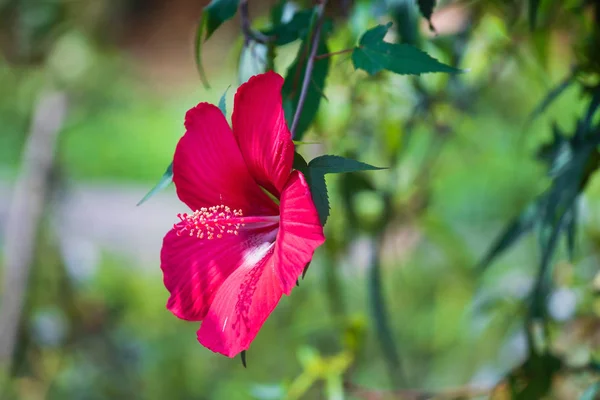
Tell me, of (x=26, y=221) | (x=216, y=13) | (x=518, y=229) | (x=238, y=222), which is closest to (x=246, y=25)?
(x=216, y=13)

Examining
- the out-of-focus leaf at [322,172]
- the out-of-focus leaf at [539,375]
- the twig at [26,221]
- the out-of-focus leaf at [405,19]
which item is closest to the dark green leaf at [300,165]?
the out-of-focus leaf at [322,172]

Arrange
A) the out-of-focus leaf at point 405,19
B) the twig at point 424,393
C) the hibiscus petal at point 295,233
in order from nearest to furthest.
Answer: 1. the hibiscus petal at point 295,233
2. the out-of-focus leaf at point 405,19
3. the twig at point 424,393

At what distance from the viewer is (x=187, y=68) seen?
6.78 metres

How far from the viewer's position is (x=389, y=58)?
15.0 inches

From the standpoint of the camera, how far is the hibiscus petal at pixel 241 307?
324 mm

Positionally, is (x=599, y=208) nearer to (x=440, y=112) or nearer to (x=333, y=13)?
(x=440, y=112)

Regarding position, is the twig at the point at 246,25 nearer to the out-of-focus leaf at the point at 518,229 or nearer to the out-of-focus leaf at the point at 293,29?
the out-of-focus leaf at the point at 293,29

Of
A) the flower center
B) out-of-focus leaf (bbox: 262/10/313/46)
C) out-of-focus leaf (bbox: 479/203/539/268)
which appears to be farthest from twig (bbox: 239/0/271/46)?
out-of-focus leaf (bbox: 479/203/539/268)

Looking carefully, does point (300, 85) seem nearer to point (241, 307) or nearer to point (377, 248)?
point (241, 307)

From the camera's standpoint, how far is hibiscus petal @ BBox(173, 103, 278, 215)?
1.21ft

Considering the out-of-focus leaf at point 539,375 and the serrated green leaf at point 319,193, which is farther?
the out-of-focus leaf at point 539,375

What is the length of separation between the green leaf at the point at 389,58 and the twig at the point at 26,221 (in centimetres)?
121

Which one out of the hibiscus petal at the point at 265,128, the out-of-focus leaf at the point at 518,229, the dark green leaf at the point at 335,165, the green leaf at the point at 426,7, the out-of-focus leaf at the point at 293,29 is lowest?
the out-of-focus leaf at the point at 518,229

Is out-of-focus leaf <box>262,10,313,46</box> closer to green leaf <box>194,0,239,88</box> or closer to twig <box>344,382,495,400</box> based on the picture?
green leaf <box>194,0,239,88</box>
